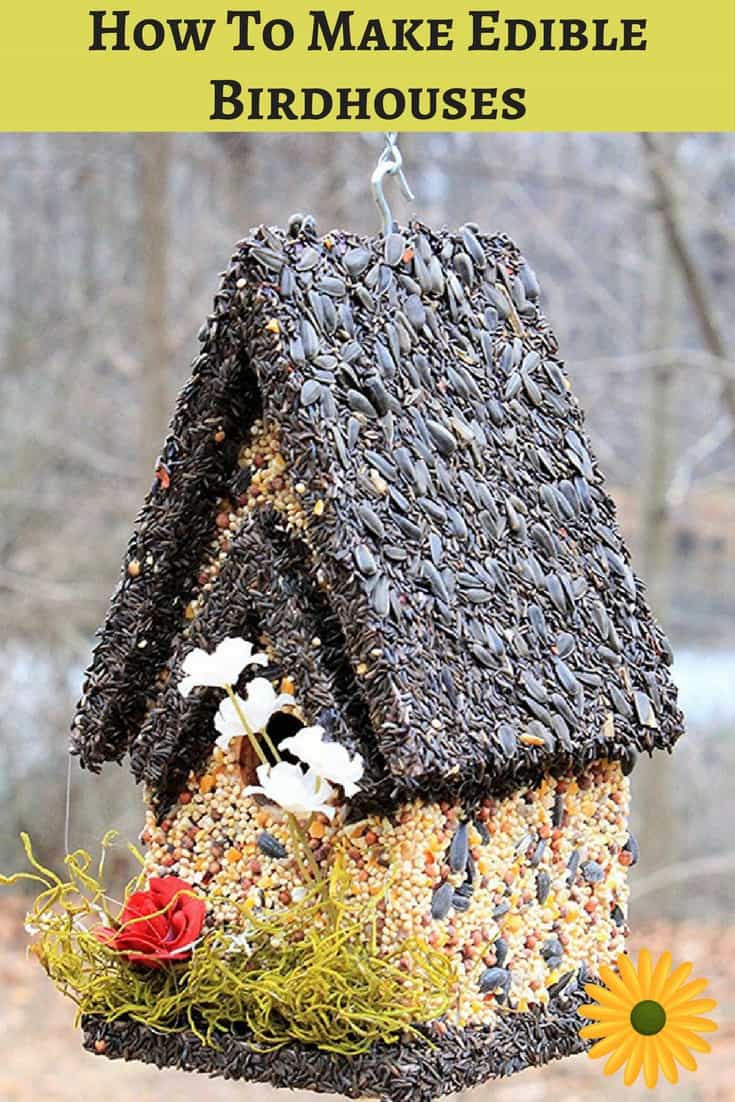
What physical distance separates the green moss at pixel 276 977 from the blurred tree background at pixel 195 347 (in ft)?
16.1

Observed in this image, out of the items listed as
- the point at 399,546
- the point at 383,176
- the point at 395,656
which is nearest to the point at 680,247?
the point at 383,176

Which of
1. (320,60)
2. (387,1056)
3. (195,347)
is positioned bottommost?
(387,1056)

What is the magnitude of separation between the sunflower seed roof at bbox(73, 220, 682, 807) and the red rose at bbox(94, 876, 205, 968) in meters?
0.17

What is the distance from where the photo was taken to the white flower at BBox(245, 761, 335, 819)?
1.83 metres

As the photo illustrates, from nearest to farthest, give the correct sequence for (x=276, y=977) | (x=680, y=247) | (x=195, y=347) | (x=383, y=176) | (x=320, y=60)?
(x=276, y=977), (x=383, y=176), (x=320, y=60), (x=680, y=247), (x=195, y=347)

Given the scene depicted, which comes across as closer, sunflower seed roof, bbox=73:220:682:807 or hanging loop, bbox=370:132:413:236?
sunflower seed roof, bbox=73:220:682:807

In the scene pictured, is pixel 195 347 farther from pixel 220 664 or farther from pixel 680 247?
pixel 220 664

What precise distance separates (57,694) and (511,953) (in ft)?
19.3

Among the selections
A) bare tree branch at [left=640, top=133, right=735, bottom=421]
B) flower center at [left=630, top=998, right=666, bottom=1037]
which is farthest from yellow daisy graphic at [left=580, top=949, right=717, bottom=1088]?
bare tree branch at [left=640, top=133, right=735, bottom=421]

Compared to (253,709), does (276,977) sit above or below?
below

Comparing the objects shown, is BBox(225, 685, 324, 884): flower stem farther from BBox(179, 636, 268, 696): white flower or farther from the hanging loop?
the hanging loop

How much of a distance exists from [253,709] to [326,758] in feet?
0.51

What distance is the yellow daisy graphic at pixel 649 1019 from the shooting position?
1879 millimetres

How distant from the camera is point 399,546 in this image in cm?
190
